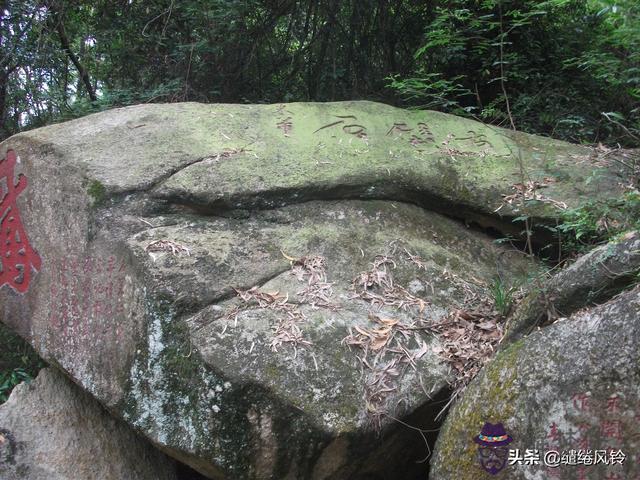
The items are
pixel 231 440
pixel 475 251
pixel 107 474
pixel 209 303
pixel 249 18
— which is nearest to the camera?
pixel 231 440

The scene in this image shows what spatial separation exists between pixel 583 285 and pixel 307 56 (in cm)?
521

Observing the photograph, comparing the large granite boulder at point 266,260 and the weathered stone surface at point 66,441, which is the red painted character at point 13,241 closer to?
the large granite boulder at point 266,260

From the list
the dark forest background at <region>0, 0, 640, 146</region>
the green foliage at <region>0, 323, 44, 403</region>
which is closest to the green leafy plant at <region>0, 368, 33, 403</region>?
the green foliage at <region>0, 323, 44, 403</region>

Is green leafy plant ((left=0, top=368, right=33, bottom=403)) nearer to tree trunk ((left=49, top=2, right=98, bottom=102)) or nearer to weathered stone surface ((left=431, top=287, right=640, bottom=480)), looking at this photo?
tree trunk ((left=49, top=2, right=98, bottom=102))

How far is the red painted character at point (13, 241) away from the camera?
3723 mm

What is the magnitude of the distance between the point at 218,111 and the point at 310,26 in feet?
10.8

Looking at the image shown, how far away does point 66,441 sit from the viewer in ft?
12.4

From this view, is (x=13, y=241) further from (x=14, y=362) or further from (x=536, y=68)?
(x=536, y=68)

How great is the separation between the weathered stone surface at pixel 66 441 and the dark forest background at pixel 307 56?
320cm

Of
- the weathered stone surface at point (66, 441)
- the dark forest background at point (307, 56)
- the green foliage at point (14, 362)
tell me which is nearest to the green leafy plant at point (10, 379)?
the green foliage at point (14, 362)

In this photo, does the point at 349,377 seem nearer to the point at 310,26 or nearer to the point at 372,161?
the point at 372,161

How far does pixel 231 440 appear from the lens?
2.74 metres

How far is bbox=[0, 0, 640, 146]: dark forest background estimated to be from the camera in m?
5.72

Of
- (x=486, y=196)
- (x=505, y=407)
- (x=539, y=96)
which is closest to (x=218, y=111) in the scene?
(x=486, y=196)
